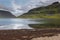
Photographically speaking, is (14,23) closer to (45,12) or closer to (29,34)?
(29,34)

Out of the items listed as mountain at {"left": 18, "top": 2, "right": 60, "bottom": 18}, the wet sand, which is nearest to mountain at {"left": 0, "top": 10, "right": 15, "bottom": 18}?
mountain at {"left": 18, "top": 2, "right": 60, "bottom": 18}

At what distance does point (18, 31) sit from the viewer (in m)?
3.43

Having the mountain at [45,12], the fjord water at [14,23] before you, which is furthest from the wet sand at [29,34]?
the mountain at [45,12]

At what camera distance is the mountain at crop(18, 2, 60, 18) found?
11.6 ft

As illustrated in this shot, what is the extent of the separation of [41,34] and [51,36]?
0.24 m

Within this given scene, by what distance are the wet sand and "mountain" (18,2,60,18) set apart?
1.08ft

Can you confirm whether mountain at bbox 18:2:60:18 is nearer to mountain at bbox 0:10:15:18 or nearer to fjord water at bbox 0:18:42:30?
fjord water at bbox 0:18:42:30

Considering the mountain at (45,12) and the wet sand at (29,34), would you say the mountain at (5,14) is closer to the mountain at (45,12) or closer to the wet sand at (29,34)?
the mountain at (45,12)

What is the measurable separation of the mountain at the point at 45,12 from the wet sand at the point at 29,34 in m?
0.33

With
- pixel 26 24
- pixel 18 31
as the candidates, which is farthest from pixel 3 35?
pixel 26 24

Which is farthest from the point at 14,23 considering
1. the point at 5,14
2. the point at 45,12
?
the point at 45,12

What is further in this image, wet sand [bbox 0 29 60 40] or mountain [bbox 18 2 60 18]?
mountain [bbox 18 2 60 18]

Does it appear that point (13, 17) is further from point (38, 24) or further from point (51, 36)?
point (51, 36)

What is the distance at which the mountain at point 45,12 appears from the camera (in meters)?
3.53
